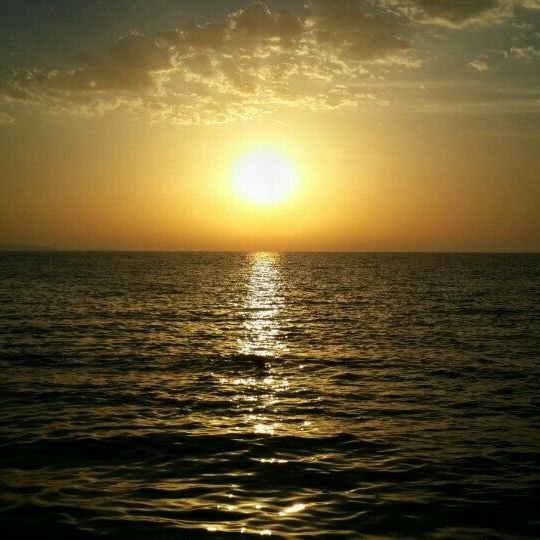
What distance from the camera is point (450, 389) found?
23844mm

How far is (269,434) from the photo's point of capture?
17531 millimetres

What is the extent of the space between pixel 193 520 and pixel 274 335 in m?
29.9

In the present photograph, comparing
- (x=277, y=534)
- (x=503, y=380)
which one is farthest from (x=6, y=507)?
(x=503, y=380)

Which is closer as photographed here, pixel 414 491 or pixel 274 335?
pixel 414 491

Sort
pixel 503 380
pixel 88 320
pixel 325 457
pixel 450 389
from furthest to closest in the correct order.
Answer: pixel 88 320
pixel 503 380
pixel 450 389
pixel 325 457

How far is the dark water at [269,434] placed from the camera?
1180 cm

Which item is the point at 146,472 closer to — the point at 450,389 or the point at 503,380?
the point at 450,389

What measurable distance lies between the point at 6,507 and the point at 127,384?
12.0 metres

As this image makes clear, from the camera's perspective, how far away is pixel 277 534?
10.9 metres

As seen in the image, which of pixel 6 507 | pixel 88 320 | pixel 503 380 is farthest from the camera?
pixel 88 320

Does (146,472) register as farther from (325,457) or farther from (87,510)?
(325,457)

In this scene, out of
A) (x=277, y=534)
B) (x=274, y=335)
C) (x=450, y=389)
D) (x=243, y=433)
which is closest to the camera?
(x=277, y=534)

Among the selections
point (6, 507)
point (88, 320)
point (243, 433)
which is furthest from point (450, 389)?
point (88, 320)

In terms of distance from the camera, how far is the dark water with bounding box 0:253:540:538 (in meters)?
11.8
